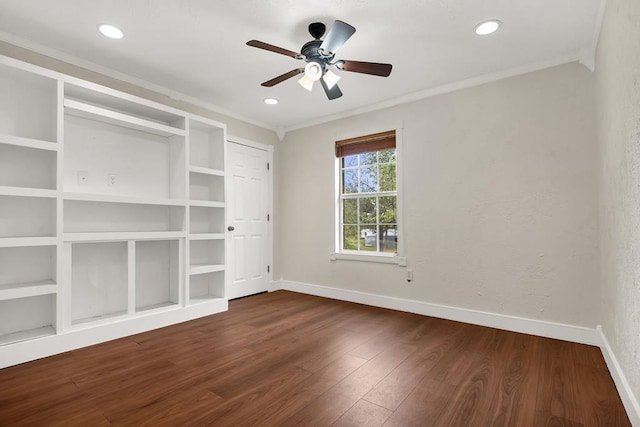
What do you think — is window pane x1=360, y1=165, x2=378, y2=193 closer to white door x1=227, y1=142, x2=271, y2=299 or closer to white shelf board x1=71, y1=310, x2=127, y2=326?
white door x1=227, y1=142, x2=271, y2=299

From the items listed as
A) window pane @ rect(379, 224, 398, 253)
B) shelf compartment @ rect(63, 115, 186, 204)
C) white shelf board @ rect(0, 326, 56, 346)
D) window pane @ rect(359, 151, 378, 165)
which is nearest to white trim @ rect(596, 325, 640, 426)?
window pane @ rect(379, 224, 398, 253)

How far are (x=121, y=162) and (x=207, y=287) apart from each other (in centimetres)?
177

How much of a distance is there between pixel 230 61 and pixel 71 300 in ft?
8.80

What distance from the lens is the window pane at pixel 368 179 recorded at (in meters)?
4.25

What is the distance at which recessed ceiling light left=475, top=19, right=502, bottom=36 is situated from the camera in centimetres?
243

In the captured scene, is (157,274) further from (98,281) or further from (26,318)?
(26,318)

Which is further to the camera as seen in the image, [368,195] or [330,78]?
Result: [368,195]

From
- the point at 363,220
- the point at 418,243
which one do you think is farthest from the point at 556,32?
the point at 363,220

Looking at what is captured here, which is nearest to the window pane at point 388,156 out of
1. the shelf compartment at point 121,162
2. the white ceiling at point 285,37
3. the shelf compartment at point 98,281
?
the white ceiling at point 285,37

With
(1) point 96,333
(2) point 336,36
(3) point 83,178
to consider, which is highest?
(2) point 336,36

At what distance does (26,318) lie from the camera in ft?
8.69

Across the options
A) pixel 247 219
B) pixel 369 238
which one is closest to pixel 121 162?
pixel 247 219

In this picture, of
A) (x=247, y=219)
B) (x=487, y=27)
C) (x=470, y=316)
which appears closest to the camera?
(x=487, y=27)

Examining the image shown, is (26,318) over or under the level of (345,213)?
under
